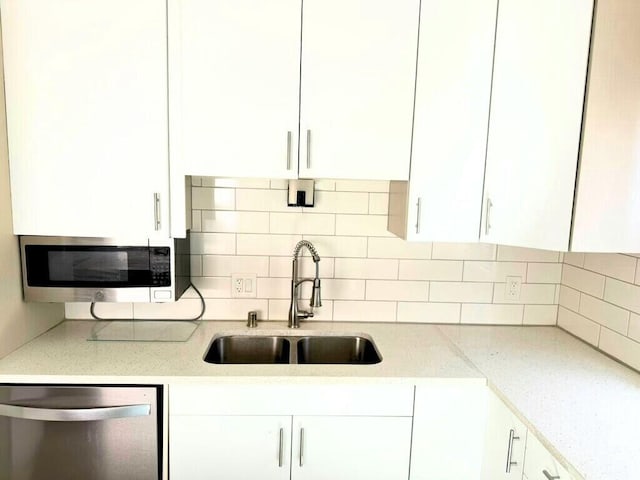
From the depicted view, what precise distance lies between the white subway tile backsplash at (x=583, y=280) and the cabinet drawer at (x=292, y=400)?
36.6 inches

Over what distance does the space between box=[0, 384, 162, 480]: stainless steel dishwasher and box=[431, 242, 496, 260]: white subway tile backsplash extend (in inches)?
51.4

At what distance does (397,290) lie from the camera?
6.51ft

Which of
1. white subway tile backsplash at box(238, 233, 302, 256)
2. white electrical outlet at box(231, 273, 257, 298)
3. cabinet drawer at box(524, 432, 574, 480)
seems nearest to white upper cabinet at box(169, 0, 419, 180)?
white subway tile backsplash at box(238, 233, 302, 256)

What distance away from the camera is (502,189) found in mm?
1540

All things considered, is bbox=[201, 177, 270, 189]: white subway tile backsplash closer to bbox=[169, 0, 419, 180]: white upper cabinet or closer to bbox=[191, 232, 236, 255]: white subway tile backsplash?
bbox=[191, 232, 236, 255]: white subway tile backsplash

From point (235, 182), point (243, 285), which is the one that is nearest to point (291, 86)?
point (235, 182)

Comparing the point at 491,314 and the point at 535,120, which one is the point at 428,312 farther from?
the point at 535,120

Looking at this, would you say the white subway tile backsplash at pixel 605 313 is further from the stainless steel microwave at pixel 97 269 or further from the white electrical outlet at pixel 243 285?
the stainless steel microwave at pixel 97 269

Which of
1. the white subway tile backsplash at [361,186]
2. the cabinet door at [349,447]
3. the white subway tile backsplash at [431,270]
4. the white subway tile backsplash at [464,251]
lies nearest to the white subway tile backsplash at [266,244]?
the white subway tile backsplash at [361,186]

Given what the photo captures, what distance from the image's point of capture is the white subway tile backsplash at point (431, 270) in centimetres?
198

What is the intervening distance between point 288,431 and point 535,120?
134 centimetres

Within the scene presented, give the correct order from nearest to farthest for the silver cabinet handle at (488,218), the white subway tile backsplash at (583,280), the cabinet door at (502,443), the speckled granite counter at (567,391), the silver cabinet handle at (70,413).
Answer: the speckled granite counter at (567,391)
the cabinet door at (502,443)
the silver cabinet handle at (70,413)
the silver cabinet handle at (488,218)
the white subway tile backsplash at (583,280)

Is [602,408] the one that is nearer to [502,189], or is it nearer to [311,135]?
[502,189]

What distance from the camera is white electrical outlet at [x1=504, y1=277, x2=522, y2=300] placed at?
79.2 inches
